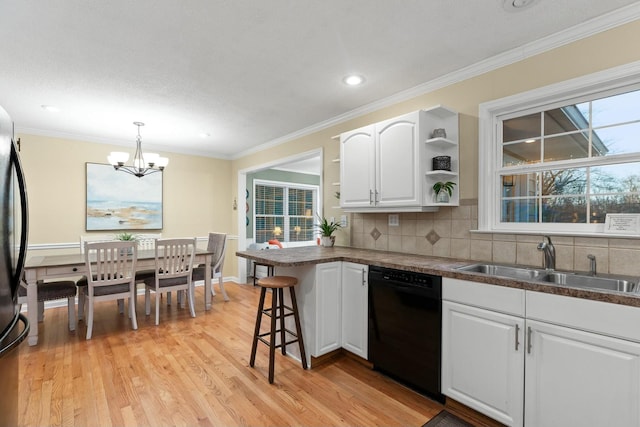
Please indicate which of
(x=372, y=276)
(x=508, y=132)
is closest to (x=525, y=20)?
(x=508, y=132)

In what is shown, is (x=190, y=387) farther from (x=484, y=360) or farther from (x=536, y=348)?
(x=536, y=348)

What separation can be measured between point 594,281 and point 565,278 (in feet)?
0.45

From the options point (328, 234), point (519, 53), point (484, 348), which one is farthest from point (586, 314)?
point (328, 234)

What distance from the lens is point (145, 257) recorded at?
3.75 meters

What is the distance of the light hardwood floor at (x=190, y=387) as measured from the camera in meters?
1.91

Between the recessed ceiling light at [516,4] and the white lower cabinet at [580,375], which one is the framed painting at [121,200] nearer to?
the recessed ceiling light at [516,4]

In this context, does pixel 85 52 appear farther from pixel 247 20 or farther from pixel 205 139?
pixel 205 139

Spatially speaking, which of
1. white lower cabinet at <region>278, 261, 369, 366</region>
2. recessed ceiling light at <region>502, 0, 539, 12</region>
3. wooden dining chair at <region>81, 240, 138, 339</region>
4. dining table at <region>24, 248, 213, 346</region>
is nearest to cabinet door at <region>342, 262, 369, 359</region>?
white lower cabinet at <region>278, 261, 369, 366</region>

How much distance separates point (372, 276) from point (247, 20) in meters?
1.93

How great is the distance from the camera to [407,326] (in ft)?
7.13

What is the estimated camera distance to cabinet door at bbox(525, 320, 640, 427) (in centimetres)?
134

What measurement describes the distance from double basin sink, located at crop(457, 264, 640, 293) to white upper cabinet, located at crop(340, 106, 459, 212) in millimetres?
591

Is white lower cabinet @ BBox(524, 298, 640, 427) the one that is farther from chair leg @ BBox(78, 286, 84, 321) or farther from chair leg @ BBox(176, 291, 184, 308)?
chair leg @ BBox(78, 286, 84, 321)

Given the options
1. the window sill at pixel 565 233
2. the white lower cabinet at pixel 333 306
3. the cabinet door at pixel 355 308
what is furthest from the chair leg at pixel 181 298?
the window sill at pixel 565 233
